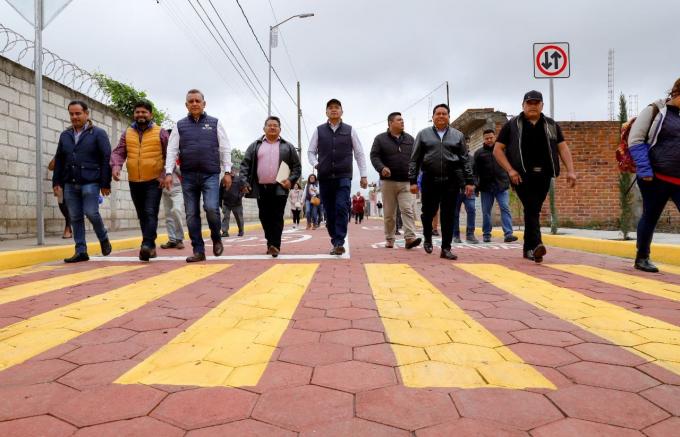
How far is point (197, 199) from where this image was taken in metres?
5.15

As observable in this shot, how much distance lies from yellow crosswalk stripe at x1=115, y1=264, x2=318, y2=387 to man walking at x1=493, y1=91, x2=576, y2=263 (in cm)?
304

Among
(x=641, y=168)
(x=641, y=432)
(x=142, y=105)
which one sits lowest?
(x=641, y=432)

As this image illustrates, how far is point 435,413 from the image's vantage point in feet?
4.09

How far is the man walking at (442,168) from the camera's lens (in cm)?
530

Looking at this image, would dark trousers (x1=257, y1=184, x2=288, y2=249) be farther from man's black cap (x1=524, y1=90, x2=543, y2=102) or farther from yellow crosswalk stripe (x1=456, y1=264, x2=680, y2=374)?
man's black cap (x1=524, y1=90, x2=543, y2=102)

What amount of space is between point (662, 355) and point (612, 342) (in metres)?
0.19

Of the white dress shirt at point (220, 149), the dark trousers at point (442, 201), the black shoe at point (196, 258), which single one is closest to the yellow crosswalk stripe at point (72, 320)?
the black shoe at point (196, 258)

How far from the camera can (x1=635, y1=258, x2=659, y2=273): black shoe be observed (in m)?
4.10

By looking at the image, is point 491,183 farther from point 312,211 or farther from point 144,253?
point 312,211

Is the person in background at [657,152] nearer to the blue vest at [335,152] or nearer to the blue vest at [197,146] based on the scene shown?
the blue vest at [335,152]

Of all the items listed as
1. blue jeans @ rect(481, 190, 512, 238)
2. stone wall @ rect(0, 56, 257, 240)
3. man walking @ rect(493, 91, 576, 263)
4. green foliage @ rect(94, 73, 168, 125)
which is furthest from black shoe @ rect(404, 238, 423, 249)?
green foliage @ rect(94, 73, 168, 125)

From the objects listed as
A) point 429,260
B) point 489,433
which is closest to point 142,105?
point 429,260

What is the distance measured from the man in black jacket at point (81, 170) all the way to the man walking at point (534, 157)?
4.77 m

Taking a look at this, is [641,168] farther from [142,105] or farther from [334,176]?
[142,105]
